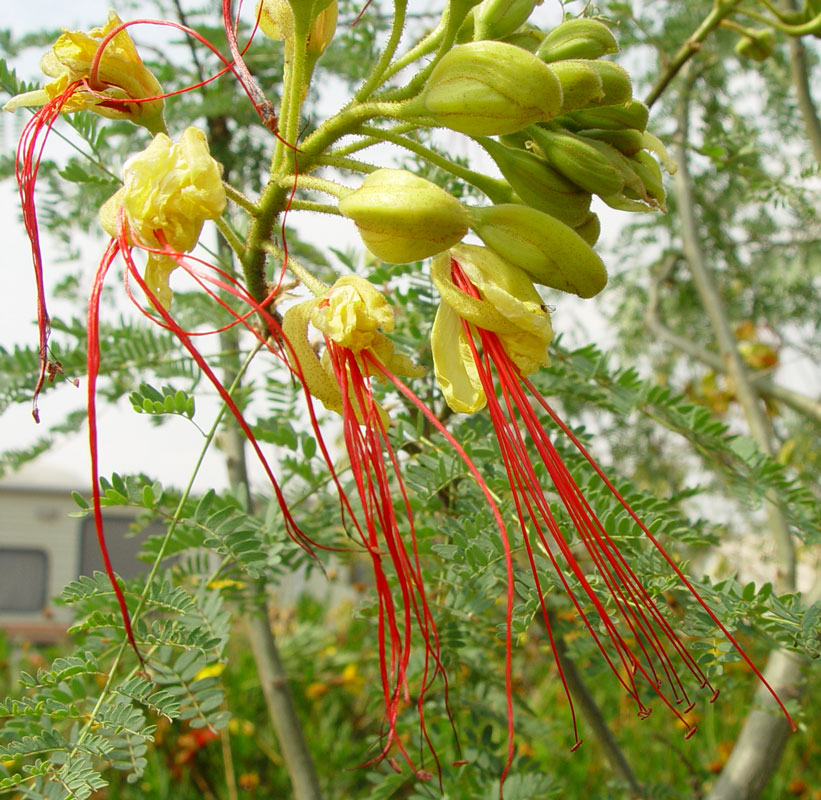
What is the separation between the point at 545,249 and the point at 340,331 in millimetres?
192

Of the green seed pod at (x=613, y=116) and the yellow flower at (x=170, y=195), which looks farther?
the green seed pod at (x=613, y=116)

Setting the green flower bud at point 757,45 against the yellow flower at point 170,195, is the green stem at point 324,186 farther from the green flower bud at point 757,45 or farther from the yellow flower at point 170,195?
the green flower bud at point 757,45

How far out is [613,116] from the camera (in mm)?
734

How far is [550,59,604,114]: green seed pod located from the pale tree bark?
0.59 metres

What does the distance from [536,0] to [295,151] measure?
10.7 inches

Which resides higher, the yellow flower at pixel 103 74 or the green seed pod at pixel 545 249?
the yellow flower at pixel 103 74

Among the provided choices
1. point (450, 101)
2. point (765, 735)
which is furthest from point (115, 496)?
point (765, 735)

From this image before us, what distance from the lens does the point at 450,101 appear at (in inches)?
26.2

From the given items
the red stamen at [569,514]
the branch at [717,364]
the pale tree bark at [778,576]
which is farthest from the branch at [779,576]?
the red stamen at [569,514]

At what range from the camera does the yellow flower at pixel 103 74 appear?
2.48 ft

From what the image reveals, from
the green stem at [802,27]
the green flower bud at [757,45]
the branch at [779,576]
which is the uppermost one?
the green flower bud at [757,45]

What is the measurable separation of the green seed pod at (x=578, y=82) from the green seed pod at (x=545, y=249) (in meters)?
0.10

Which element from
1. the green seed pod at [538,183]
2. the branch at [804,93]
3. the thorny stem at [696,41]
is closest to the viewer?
the green seed pod at [538,183]

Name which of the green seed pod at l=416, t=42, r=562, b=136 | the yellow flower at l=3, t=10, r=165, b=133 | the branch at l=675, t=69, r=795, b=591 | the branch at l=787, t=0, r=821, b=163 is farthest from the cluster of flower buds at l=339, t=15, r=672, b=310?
the branch at l=675, t=69, r=795, b=591
